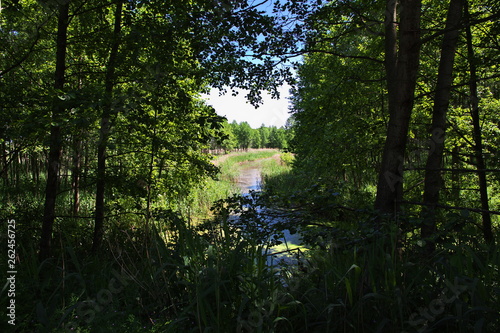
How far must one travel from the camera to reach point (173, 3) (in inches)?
131

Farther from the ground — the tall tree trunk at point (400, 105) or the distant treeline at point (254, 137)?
the distant treeline at point (254, 137)

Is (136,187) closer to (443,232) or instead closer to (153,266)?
Result: (153,266)

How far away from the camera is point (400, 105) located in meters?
Answer: 3.36

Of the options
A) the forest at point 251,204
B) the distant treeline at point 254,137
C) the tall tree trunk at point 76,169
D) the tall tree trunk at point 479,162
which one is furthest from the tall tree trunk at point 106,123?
the distant treeline at point 254,137

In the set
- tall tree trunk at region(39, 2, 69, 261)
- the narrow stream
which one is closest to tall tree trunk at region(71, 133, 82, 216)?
tall tree trunk at region(39, 2, 69, 261)

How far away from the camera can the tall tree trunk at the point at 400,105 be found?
328 centimetres

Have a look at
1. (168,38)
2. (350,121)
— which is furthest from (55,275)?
(350,121)

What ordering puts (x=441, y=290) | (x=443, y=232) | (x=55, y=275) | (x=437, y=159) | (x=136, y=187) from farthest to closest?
1. (x=136, y=187)
2. (x=437, y=159)
3. (x=55, y=275)
4. (x=443, y=232)
5. (x=441, y=290)

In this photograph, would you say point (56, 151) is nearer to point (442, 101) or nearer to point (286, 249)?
point (286, 249)

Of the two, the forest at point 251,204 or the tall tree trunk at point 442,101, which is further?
the tall tree trunk at point 442,101

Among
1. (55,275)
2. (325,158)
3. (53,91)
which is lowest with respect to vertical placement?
(55,275)

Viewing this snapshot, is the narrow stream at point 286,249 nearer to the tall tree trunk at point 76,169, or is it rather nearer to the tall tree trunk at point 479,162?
the tall tree trunk at point 76,169

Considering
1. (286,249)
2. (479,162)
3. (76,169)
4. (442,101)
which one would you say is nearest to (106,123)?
(76,169)

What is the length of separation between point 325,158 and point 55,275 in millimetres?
4944
